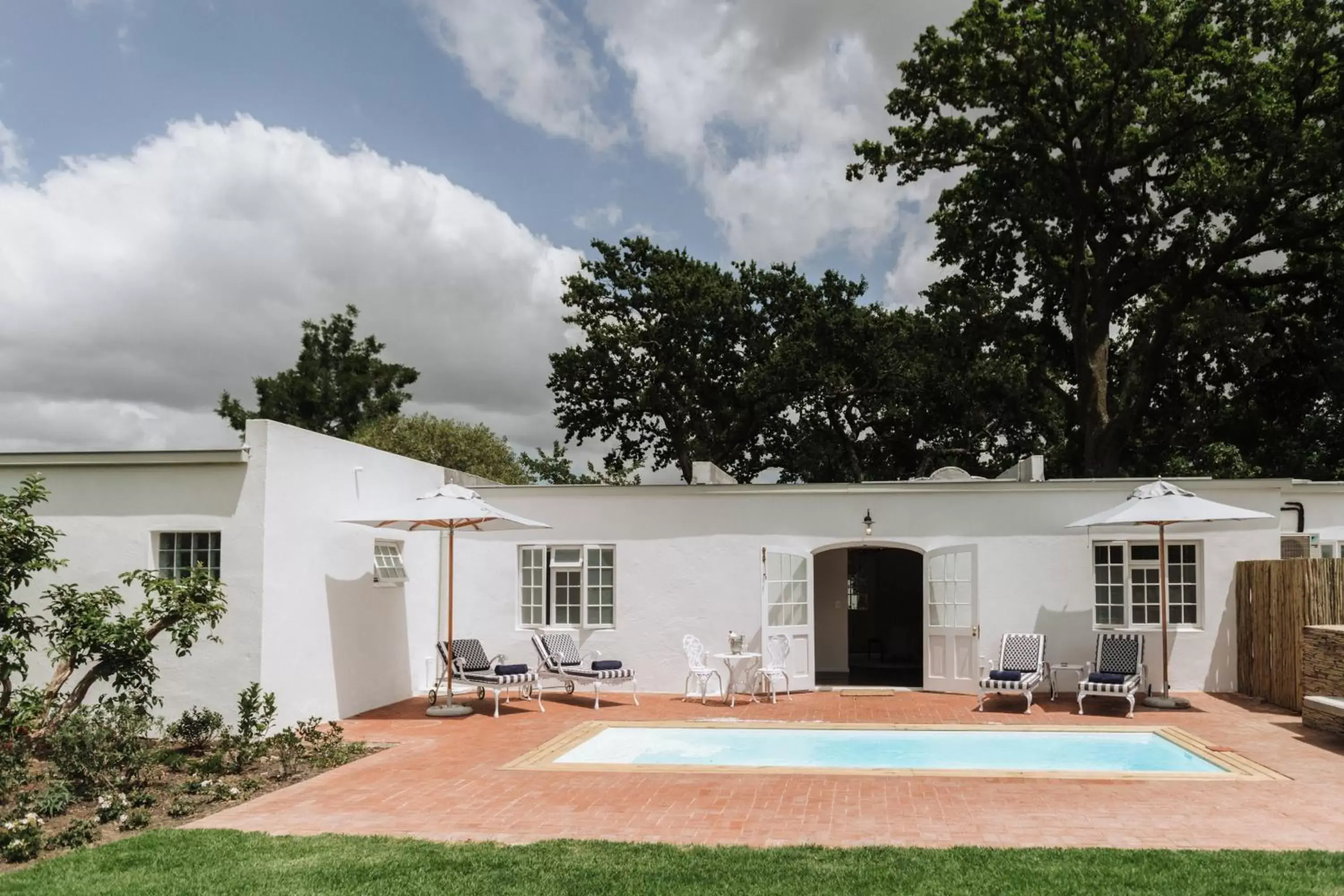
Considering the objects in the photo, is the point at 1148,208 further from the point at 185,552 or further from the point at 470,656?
the point at 185,552

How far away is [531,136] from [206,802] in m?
13.4

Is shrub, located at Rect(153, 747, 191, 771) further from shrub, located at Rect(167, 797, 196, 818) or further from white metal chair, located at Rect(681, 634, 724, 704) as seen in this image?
white metal chair, located at Rect(681, 634, 724, 704)

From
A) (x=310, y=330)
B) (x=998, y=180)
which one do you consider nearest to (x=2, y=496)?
(x=998, y=180)

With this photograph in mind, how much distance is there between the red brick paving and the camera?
22.0 feet

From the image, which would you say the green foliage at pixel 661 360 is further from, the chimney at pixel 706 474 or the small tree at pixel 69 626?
the small tree at pixel 69 626

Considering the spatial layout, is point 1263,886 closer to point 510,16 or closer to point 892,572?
point 510,16

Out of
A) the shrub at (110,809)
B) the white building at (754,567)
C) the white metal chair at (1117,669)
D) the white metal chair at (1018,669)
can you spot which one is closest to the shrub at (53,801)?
the shrub at (110,809)

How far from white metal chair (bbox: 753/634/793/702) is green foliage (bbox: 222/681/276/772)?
6.64 metres

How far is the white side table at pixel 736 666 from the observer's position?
1400cm

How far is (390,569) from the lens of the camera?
13.6m

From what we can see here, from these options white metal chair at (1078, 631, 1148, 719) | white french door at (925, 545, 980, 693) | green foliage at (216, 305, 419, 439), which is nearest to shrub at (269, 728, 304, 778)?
white french door at (925, 545, 980, 693)

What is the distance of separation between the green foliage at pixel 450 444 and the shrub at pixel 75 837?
81.2 ft

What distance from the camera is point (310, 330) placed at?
4531cm

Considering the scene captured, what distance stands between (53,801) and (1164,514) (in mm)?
11810
